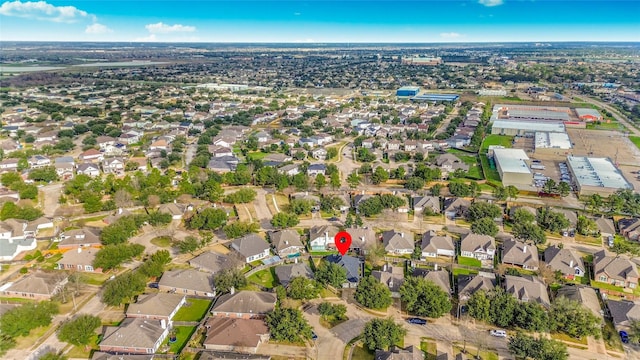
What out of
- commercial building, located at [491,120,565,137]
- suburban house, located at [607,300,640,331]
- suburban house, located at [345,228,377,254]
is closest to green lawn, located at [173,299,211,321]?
suburban house, located at [345,228,377,254]

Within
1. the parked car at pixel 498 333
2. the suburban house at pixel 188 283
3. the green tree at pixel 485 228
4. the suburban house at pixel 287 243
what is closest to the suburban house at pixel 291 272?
the suburban house at pixel 287 243

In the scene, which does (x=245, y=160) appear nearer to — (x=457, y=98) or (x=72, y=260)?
(x=72, y=260)

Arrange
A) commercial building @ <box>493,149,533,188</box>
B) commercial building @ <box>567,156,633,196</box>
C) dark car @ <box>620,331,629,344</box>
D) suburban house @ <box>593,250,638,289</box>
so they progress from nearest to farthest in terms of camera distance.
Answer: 1. dark car @ <box>620,331,629,344</box>
2. suburban house @ <box>593,250,638,289</box>
3. commercial building @ <box>567,156,633,196</box>
4. commercial building @ <box>493,149,533,188</box>

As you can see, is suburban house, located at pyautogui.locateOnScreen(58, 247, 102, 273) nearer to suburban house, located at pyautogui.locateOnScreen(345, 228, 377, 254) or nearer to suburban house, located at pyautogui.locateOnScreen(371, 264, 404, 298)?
suburban house, located at pyautogui.locateOnScreen(345, 228, 377, 254)

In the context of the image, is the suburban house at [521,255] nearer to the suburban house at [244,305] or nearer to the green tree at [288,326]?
the green tree at [288,326]

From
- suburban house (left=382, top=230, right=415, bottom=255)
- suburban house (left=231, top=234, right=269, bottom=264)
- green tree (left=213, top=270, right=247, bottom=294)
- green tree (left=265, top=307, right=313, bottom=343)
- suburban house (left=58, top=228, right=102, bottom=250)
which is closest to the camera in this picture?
green tree (left=265, top=307, right=313, bottom=343)

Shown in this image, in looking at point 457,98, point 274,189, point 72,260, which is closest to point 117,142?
point 274,189

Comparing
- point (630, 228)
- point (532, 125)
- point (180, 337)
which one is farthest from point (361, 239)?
point (532, 125)
